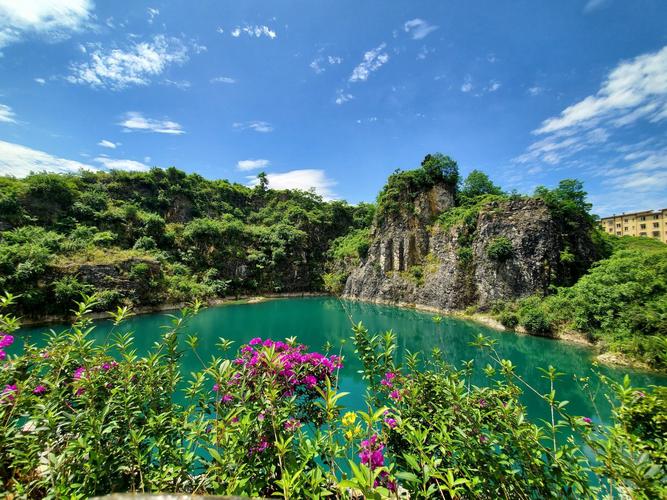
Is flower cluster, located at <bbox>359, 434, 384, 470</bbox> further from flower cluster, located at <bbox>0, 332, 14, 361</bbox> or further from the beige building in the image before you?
the beige building

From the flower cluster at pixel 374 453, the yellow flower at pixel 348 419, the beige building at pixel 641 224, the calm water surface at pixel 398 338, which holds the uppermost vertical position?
the beige building at pixel 641 224

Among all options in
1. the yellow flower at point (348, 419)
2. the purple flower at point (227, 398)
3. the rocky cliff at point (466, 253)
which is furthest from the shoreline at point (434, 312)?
the yellow flower at point (348, 419)

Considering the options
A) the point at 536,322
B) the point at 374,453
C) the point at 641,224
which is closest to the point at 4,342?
the point at 374,453

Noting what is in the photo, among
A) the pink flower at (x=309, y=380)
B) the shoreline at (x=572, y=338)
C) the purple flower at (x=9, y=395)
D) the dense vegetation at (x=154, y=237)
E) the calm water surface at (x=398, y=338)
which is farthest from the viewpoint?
the dense vegetation at (x=154, y=237)

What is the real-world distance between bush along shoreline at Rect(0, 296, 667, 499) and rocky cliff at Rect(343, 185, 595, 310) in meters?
20.5

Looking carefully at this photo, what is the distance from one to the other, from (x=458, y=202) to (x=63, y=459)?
102 feet

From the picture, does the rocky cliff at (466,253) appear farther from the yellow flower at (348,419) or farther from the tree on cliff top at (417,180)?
the yellow flower at (348,419)

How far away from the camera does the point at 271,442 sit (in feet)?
6.16

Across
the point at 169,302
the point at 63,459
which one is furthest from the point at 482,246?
the point at 169,302

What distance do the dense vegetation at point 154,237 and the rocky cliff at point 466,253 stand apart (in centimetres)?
1231

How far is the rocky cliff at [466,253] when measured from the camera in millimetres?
18719

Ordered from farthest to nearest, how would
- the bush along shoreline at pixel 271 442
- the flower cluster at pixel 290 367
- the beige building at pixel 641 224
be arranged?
the beige building at pixel 641 224 → the flower cluster at pixel 290 367 → the bush along shoreline at pixel 271 442

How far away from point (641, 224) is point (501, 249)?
105 ft

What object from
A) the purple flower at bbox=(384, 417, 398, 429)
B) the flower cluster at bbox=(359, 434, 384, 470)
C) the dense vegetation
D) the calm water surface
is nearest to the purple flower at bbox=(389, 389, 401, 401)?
the purple flower at bbox=(384, 417, 398, 429)
